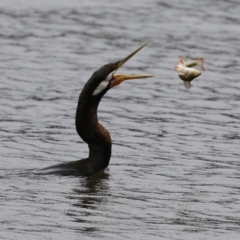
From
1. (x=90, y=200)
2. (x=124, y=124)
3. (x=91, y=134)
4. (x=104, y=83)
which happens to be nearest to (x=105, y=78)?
(x=104, y=83)

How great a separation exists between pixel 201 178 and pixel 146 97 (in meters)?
5.08

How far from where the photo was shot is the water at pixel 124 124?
31.8 ft

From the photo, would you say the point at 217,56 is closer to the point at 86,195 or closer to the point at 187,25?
the point at 187,25

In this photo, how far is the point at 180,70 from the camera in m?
11.4

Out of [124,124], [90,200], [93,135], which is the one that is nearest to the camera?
[90,200]

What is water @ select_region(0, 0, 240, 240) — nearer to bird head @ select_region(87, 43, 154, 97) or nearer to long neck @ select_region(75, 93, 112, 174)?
long neck @ select_region(75, 93, 112, 174)

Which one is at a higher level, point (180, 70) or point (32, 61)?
point (180, 70)

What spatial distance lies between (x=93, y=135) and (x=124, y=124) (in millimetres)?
3024

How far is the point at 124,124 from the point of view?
14727 mm

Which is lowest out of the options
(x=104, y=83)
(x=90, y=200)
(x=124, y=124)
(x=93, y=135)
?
(x=124, y=124)

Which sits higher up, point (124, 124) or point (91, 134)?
point (91, 134)

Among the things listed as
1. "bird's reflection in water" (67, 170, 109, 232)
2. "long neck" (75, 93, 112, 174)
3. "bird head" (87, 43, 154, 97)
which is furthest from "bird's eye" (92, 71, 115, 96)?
"bird's reflection in water" (67, 170, 109, 232)

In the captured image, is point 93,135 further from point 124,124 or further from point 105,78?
point 124,124

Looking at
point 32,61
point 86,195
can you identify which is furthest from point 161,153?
point 32,61
